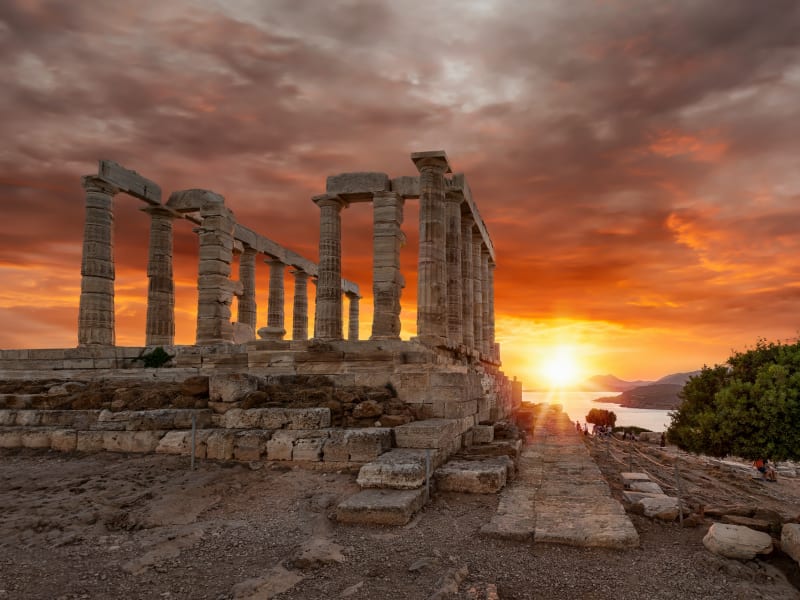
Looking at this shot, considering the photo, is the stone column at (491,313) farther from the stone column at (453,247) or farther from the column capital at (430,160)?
the column capital at (430,160)

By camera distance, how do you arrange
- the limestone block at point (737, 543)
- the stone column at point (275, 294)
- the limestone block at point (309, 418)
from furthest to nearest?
1. the stone column at point (275, 294)
2. the limestone block at point (309, 418)
3. the limestone block at point (737, 543)

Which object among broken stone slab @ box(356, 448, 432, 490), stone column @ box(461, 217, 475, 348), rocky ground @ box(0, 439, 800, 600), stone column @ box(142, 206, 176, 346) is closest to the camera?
rocky ground @ box(0, 439, 800, 600)

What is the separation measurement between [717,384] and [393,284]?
1444 centimetres

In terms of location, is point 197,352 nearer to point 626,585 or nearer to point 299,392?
point 299,392

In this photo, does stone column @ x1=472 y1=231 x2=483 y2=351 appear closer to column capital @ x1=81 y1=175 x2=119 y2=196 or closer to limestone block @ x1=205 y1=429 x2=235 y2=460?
column capital @ x1=81 y1=175 x2=119 y2=196

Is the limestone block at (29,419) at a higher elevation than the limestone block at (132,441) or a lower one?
higher

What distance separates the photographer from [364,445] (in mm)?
10188

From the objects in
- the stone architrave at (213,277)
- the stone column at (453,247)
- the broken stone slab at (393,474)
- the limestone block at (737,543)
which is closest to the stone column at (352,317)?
the stone architrave at (213,277)

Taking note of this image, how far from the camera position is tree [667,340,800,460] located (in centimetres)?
778

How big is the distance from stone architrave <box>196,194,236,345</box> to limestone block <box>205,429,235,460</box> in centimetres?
1378

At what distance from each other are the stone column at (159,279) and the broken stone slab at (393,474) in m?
18.4

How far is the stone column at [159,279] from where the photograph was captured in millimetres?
24562

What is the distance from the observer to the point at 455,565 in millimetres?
6406

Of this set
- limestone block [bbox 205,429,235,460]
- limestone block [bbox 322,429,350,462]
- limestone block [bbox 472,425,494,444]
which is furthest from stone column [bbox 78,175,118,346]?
limestone block [bbox 472,425,494,444]
